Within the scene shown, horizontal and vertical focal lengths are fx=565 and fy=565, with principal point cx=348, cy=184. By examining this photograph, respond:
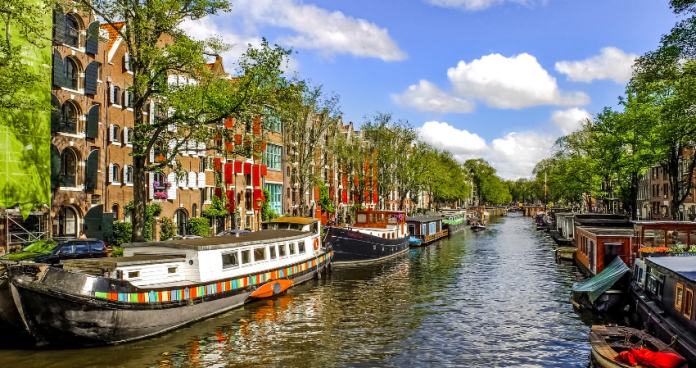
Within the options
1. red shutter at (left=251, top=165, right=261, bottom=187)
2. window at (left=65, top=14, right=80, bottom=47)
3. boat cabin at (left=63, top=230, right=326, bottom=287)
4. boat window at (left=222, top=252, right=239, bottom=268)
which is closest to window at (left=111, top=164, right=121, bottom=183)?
window at (left=65, top=14, right=80, bottom=47)

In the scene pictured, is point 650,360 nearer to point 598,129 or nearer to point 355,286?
point 355,286

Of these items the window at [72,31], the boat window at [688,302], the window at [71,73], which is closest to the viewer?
the boat window at [688,302]

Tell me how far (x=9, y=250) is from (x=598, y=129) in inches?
2382

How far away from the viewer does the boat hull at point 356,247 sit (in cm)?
4084

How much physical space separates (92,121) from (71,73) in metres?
3.41

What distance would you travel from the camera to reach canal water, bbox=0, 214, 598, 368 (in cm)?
1773

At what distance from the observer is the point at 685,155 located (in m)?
73.4

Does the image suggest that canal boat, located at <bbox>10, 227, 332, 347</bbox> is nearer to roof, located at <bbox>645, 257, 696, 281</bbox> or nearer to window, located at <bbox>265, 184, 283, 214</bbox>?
roof, located at <bbox>645, 257, 696, 281</bbox>

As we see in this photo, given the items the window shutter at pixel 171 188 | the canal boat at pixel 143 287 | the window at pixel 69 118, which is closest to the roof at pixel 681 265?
the canal boat at pixel 143 287

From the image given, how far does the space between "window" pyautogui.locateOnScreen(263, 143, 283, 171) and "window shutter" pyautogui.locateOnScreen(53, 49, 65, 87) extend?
26255 millimetres


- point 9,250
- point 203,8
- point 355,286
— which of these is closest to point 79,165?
→ point 9,250

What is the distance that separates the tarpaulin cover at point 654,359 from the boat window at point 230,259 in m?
16.1

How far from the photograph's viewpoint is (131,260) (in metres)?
20.6

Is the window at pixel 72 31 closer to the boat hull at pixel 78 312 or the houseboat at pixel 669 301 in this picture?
the boat hull at pixel 78 312
